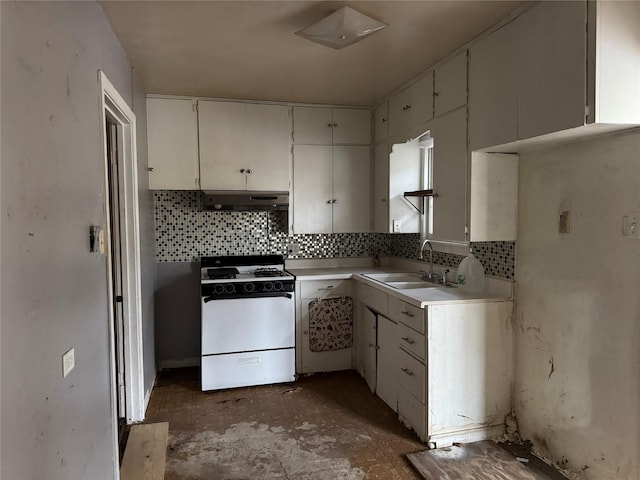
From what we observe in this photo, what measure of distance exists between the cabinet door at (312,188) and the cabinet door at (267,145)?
115 mm

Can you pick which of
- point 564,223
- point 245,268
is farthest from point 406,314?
point 245,268

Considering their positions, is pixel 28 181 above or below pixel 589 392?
above

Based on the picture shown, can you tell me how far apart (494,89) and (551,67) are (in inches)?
16.3

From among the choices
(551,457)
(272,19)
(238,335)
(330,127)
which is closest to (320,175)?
(330,127)

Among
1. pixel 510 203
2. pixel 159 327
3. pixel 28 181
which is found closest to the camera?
pixel 28 181

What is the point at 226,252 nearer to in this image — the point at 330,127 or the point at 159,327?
the point at 159,327

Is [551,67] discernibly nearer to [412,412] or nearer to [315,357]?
[412,412]

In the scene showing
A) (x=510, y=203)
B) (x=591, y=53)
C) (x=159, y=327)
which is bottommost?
(x=159, y=327)

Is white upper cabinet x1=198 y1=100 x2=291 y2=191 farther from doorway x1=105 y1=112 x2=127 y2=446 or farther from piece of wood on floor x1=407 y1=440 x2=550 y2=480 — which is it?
piece of wood on floor x1=407 y1=440 x2=550 y2=480

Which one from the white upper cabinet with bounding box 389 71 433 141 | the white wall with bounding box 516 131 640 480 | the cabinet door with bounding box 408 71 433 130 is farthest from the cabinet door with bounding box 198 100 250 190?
the white wall with bounding box 516 131 640 480

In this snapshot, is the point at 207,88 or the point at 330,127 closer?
the point at 207,88

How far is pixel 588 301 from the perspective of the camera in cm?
221

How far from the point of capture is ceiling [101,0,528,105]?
7.00 feet

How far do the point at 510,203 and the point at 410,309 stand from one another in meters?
0.91
